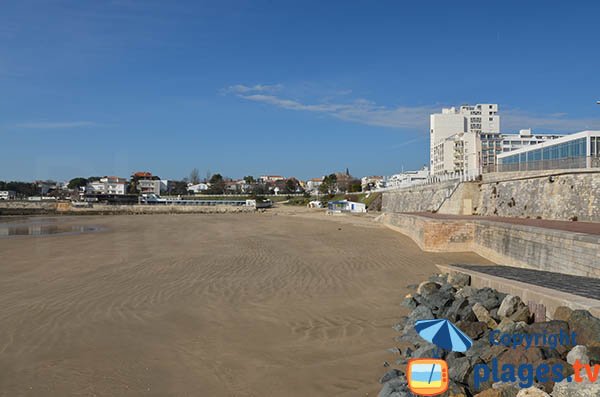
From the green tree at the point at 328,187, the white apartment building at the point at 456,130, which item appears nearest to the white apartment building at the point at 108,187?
the green tree at the point at 328,187

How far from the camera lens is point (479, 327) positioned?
6.63 metres

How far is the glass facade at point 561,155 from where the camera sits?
21.6 meters

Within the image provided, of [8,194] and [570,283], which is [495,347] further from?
[8,194]

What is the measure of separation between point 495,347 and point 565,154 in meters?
29.0

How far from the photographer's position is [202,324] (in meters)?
8.58

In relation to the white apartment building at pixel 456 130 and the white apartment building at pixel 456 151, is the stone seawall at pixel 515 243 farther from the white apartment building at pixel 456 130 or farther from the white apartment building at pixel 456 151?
the white apartment building at pixel 456 130

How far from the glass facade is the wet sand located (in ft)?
31.7

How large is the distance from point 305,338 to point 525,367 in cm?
392

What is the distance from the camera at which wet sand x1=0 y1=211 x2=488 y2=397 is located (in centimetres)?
601

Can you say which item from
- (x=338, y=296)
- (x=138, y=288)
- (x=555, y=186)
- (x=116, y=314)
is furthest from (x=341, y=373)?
(x=555, y=186)

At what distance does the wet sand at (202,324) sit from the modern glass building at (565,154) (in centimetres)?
963

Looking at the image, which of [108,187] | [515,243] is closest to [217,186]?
[108,187]

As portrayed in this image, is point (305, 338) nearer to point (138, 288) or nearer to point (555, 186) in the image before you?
point (138, 288)

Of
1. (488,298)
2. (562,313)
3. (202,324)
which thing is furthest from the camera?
(202,324)
